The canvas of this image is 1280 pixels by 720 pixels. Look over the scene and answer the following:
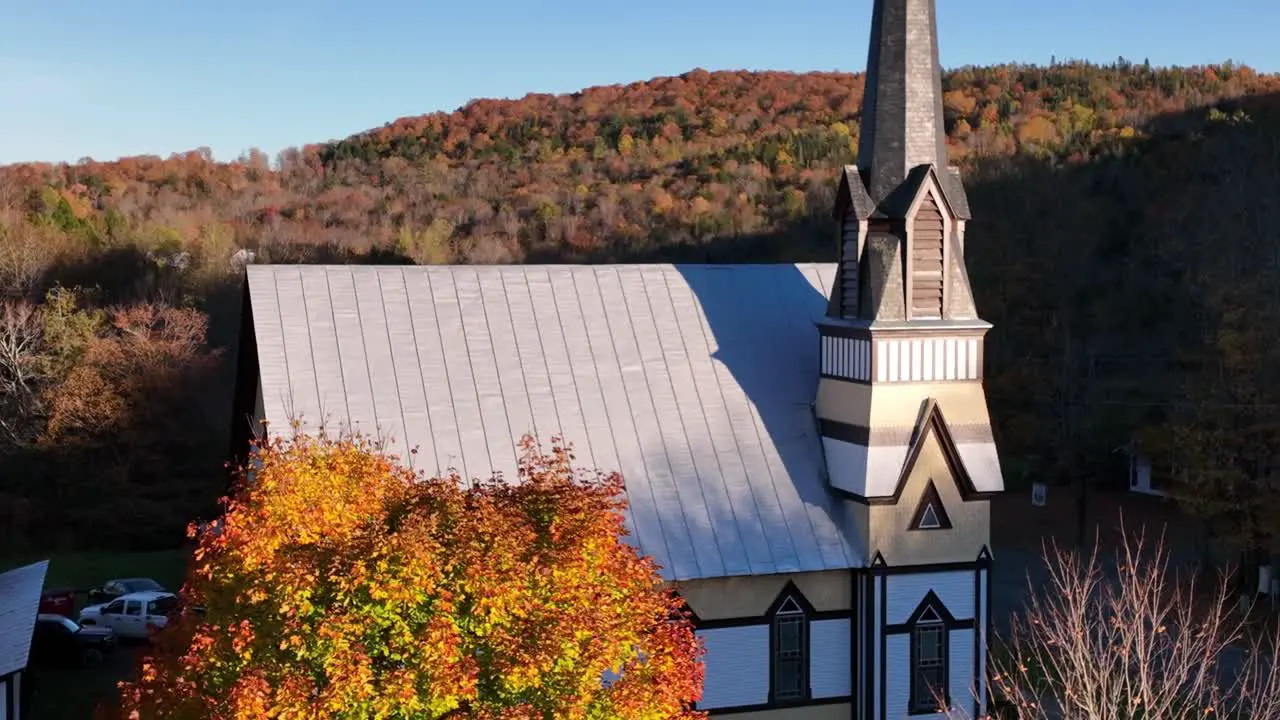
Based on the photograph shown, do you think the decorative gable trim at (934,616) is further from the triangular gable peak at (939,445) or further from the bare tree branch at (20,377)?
the bare tree branch at (20,377)

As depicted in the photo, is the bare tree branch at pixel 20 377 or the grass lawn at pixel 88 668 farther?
the bare tree branch at pixel 20 377

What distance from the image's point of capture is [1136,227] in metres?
70.6

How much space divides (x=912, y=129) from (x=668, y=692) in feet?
39.3

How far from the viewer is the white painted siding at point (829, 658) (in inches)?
774

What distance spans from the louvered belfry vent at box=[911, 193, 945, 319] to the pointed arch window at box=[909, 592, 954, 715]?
4742 millimetres

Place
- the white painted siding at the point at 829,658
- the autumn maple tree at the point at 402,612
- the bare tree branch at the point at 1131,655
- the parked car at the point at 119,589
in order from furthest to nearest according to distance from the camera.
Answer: the parked car at the point at 119,589 < the white painted siding at the point at 829,658 < the bare tree branch at the point at 1131,655 < the autumn maple tree at the point at 402,612

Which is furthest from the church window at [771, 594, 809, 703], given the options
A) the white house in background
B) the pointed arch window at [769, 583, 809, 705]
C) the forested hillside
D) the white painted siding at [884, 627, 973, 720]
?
the forested hillside

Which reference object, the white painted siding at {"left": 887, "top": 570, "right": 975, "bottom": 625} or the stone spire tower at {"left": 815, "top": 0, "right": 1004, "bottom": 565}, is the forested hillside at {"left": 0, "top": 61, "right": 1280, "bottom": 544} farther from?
the stone spire tower at {"left": 815, "top": 0, "right": 1004, "bottom": 565}

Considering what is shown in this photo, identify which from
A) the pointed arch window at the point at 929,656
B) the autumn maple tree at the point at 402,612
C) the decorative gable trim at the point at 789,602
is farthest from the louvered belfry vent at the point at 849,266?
the autumn maple tree at the point at 402,612

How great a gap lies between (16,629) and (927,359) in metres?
15.8

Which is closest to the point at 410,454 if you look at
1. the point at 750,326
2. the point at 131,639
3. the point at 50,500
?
the point at 750,326

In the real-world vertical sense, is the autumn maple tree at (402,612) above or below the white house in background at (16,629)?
above

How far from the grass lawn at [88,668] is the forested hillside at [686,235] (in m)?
1.57

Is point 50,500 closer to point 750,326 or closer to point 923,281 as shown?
point 750,326
